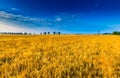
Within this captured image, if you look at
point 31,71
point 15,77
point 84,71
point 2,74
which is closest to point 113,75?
point 84,71

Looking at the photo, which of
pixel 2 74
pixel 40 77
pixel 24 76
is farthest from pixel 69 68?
pixel 2 74

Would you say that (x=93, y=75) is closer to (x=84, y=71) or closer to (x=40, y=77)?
(x=84, y=71)

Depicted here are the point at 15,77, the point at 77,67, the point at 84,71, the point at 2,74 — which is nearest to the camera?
the point at 15,77

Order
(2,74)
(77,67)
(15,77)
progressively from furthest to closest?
(77,67), (2,74), (15,77)

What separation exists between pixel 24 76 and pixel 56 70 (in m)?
1.28

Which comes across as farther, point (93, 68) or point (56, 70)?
point (93, 68)

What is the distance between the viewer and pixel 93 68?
7.23 metres

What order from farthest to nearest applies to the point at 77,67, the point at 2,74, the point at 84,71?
1. the point at 77,67
2. the point at 84,71
3. the point at 2,74

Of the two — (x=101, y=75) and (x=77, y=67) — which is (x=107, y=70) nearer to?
(x=101, y=75)

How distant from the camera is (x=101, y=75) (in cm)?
634

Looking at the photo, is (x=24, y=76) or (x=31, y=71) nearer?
(x=24, y=76)

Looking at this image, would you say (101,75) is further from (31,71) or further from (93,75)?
(31,71)

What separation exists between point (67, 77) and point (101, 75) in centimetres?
138

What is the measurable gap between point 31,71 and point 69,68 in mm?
1583
